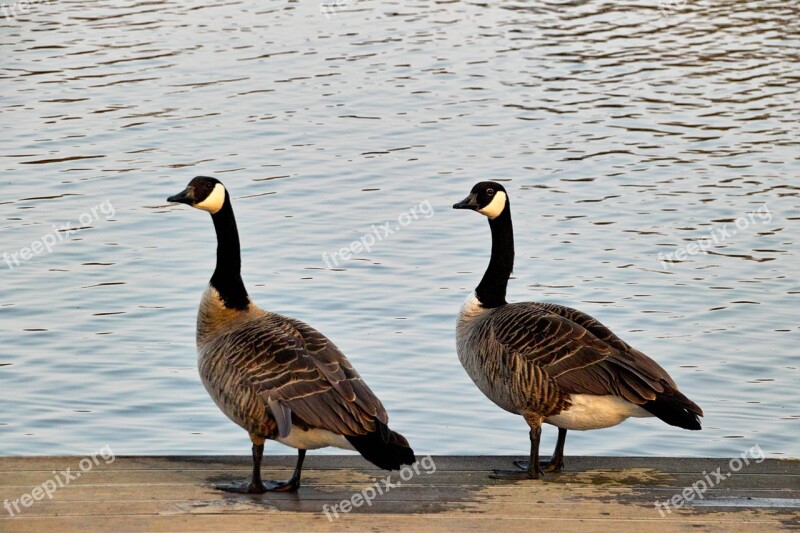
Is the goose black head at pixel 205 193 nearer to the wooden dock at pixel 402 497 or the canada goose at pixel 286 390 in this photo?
the canada goose at pixel 286 390

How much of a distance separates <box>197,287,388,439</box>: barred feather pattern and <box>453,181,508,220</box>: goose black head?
5.87 ft

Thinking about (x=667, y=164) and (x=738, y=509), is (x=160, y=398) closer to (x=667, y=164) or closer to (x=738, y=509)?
(x=738, y=509)

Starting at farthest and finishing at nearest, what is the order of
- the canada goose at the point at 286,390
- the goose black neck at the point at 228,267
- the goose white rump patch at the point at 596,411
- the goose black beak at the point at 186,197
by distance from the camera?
the goose black beak at the point at 186,197 → the goose black neck at the point at 228,267 → the goose white rump patch at the point at 596,411 → the canada goose at the point at 286,390

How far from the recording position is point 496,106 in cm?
2084

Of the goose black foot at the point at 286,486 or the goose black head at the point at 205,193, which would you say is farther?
the goose black head at the point at 205,193

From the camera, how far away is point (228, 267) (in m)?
8.20

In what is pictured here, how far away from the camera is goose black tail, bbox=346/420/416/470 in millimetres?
6785

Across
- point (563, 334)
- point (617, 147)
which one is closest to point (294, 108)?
point (617, 147)

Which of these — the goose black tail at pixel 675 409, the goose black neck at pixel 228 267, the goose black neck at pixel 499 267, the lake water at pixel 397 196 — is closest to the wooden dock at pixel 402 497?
the goose black tail at pixel 675 409

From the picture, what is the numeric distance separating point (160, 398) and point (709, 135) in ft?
35.5

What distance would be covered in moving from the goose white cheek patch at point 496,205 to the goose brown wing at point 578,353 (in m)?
0.96

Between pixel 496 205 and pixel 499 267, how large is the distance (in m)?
0.43

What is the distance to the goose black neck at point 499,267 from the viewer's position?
29.1 feet

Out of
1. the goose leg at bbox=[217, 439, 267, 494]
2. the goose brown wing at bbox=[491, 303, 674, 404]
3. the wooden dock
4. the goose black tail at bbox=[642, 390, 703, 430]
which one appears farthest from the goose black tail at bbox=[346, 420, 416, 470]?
the goose black tail at bbox=[642, 390, 703, 430]
